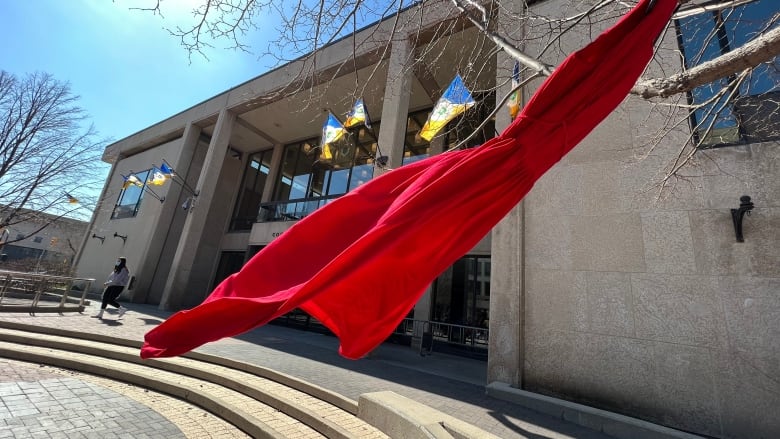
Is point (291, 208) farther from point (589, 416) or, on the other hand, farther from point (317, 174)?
point (589, 416)

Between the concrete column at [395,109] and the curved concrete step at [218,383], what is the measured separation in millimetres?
6182

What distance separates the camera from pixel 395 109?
10070 millimetres

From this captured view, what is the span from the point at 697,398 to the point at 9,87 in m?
21.5

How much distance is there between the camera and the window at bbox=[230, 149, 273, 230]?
18312mm

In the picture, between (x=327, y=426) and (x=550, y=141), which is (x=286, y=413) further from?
(x=550, y=141)

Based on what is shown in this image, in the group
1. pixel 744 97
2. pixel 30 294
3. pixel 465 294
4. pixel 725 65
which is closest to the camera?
pixel 725 65

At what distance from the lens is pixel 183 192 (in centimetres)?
1723

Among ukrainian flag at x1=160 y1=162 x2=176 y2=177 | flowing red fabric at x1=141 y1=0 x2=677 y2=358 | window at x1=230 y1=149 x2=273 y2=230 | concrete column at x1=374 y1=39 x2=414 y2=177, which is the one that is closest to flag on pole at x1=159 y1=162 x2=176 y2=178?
ukrainian flag at x1=160 y1=162 x2=176 y2=177

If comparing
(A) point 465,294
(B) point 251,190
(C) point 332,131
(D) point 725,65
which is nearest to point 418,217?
(D) point 725,65

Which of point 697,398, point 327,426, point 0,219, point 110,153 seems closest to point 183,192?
point 0,219

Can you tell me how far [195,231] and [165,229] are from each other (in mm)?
2929

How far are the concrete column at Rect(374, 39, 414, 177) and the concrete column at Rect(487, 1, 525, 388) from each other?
4.14m

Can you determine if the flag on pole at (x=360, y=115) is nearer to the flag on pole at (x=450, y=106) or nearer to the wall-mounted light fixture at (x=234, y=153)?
the flag on pole at (x=450, y=106)

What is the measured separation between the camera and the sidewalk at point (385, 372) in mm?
4496
